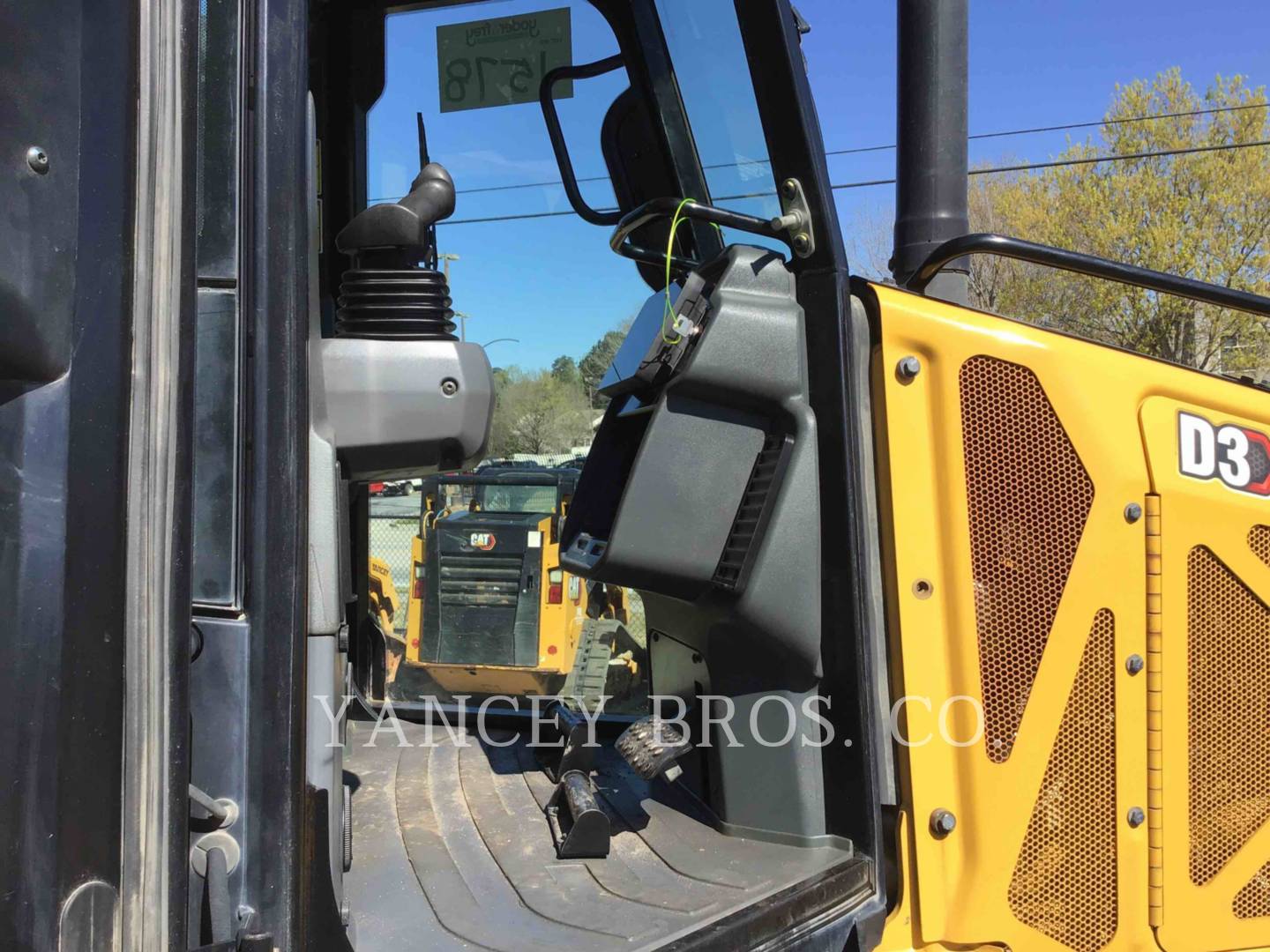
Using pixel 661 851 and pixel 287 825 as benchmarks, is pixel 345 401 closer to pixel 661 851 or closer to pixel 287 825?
pixel 287 825

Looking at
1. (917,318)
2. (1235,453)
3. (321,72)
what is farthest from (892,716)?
(321,72)

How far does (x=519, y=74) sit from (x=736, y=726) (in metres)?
1.62

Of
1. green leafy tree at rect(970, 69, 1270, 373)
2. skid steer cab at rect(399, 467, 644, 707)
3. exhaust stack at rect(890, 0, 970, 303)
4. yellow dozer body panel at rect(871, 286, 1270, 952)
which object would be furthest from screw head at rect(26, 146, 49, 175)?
green leafy tree at rect(970, 69, 1270, 373)

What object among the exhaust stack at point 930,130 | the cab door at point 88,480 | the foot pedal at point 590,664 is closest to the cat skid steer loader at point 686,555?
the cab door at point 88,480

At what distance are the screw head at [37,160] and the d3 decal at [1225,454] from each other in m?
1.85

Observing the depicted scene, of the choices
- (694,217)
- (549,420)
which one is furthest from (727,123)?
(549,420)

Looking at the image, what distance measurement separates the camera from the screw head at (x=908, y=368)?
1803 mm

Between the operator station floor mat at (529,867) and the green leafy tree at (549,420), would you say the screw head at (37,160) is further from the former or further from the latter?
the green leafy tree at (549,420)

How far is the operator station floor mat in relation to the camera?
1562 mm

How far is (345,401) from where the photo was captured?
147cm

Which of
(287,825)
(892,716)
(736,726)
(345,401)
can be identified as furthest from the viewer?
(736,726)

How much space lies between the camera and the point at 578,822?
6.11 ft

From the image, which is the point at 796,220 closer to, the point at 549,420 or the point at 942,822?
the point at 942,822

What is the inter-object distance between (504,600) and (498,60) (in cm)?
553
